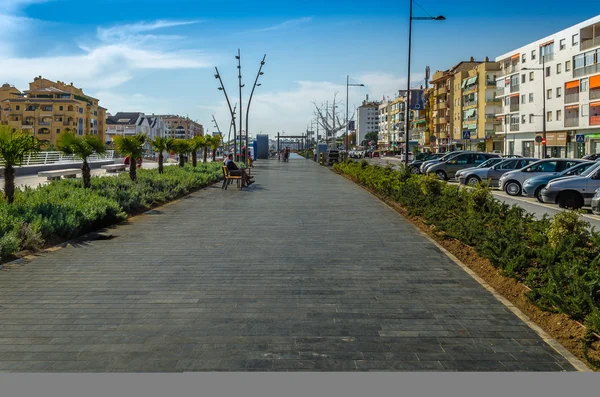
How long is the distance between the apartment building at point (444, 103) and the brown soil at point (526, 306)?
3288 inches

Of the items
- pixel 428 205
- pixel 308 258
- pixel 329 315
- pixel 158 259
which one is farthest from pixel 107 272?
pixel 428 205

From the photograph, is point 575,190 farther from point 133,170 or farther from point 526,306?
point 133,170

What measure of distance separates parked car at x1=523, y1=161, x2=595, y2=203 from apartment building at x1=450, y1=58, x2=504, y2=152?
53.8m

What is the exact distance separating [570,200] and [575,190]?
326 millimetres

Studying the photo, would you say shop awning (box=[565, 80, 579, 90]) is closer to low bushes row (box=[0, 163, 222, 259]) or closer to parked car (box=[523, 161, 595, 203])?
parked car (box=[523, 161, 595, 203])

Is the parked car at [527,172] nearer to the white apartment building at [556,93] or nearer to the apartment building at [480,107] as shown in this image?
the white apartment building at [556,93]

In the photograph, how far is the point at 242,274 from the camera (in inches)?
319

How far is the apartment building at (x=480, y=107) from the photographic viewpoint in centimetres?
7806

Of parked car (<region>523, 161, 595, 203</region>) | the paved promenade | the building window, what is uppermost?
the building window

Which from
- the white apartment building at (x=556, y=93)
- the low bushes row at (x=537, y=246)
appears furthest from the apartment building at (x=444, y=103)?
the low bushes row at (x=537, y=246)

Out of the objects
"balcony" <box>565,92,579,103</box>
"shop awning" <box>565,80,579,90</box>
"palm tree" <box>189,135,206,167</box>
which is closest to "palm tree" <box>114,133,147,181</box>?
"palm tree" <box>189,135,206,167</box>

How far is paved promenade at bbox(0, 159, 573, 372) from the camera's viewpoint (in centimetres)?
487

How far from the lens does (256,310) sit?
20.6ft

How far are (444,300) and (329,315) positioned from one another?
1457 mm
